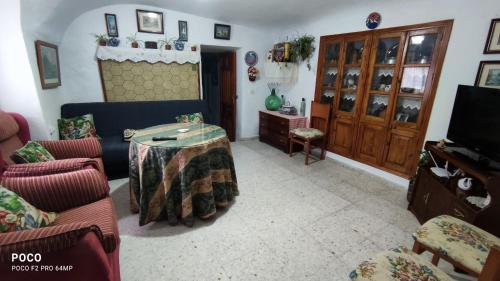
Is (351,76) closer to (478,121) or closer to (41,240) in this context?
(478,121)

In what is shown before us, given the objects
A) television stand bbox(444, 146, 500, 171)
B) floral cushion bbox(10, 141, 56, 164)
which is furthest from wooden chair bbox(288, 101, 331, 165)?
floral cushion bbox(10, 141, 56, 164)

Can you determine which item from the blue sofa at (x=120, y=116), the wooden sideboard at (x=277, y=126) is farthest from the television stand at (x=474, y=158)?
the blue sofa at (x=120, y=116)

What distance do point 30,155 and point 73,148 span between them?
45cm

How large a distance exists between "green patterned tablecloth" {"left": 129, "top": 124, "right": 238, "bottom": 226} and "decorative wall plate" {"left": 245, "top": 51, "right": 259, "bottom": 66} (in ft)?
8.60

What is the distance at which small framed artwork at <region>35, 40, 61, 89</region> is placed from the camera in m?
2.29

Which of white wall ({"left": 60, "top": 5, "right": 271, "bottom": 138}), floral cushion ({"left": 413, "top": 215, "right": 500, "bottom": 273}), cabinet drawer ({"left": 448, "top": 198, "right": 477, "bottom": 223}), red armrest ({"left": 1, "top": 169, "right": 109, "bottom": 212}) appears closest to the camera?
floral cushion ({"left": 413, "top": 215, "right": 500, "bottom": 273})

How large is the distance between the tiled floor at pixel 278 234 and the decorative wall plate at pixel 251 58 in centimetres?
251

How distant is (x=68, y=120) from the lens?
2768 mm

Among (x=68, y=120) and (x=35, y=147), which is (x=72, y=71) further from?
(x=35, y=147)

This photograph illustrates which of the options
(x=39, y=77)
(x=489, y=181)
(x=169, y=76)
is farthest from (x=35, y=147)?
(x=489, y=181)

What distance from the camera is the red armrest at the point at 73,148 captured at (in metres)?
2.06

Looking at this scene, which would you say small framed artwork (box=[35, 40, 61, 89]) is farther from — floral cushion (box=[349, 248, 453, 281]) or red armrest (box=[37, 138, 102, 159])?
floral cushion (box=[349, 248, 453, 281])

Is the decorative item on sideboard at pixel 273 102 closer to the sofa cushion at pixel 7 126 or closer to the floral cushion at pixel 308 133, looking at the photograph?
the floral cushion at pixel 308 133

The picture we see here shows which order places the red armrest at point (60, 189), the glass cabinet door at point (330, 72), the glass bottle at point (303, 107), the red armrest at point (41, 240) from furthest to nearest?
the glass bottle at point (303, 107) < the glass cabinet door at point (330, 72) < the red armrest at point (60, 189) < the red armrest at point (41, 240)
